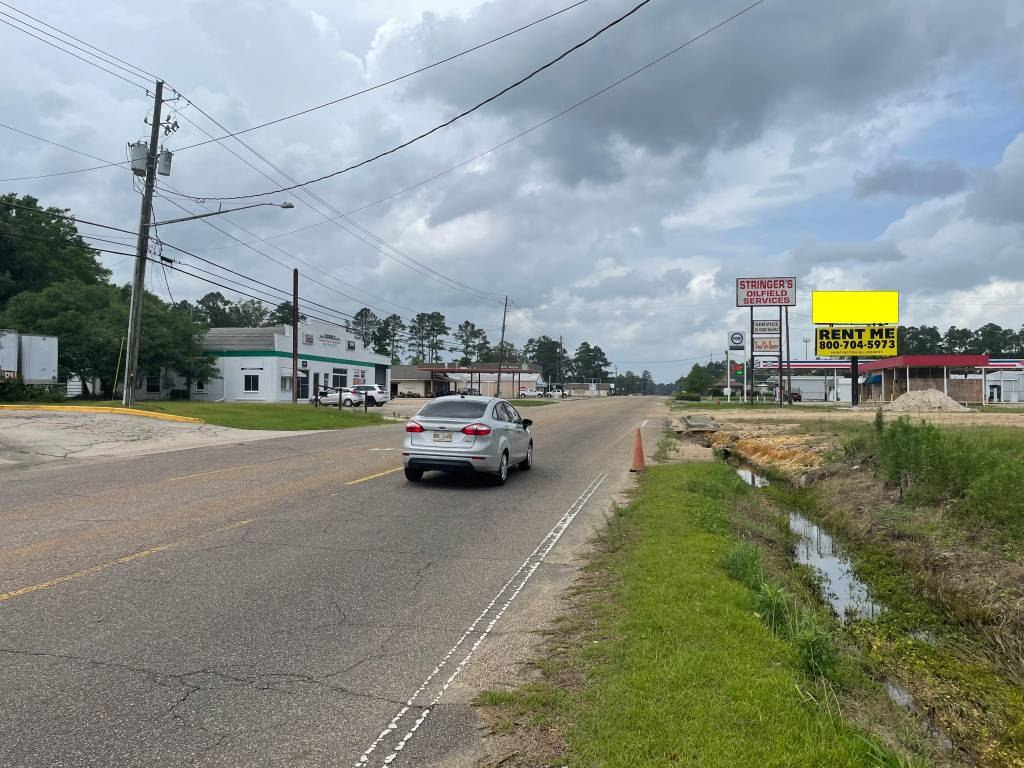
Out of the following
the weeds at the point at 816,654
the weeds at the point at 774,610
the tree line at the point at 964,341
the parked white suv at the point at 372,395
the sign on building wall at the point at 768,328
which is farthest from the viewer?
the tree line at the point at 964,341

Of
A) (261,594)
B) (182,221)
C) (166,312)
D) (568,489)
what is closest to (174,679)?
(261,594)

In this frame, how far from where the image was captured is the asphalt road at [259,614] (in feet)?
12.6

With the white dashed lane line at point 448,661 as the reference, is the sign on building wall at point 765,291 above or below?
above

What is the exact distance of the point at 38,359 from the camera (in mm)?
38812

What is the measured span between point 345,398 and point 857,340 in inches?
1470

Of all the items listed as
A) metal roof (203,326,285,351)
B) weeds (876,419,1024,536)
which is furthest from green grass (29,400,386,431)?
weeds (876,419,1024,536)

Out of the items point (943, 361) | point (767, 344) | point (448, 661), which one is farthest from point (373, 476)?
point (943, 361)

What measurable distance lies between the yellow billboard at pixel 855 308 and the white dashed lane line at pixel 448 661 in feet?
164

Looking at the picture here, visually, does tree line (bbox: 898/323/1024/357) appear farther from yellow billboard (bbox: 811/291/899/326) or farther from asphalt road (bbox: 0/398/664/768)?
asphalt road (bbox: 0/398/664/768)

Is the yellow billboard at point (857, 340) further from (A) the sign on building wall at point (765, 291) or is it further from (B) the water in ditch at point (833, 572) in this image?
(B) the water in ditch at point (833, 572)

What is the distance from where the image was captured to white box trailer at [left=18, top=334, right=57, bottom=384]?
38.1m

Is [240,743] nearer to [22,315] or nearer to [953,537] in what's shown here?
[953,537]

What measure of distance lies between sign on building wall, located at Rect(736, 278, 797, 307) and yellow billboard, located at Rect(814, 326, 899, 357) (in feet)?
16.4

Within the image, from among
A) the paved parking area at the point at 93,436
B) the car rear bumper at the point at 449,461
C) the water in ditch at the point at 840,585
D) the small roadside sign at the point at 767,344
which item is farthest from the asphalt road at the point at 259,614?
the small roadside sign at the point at 767,344
